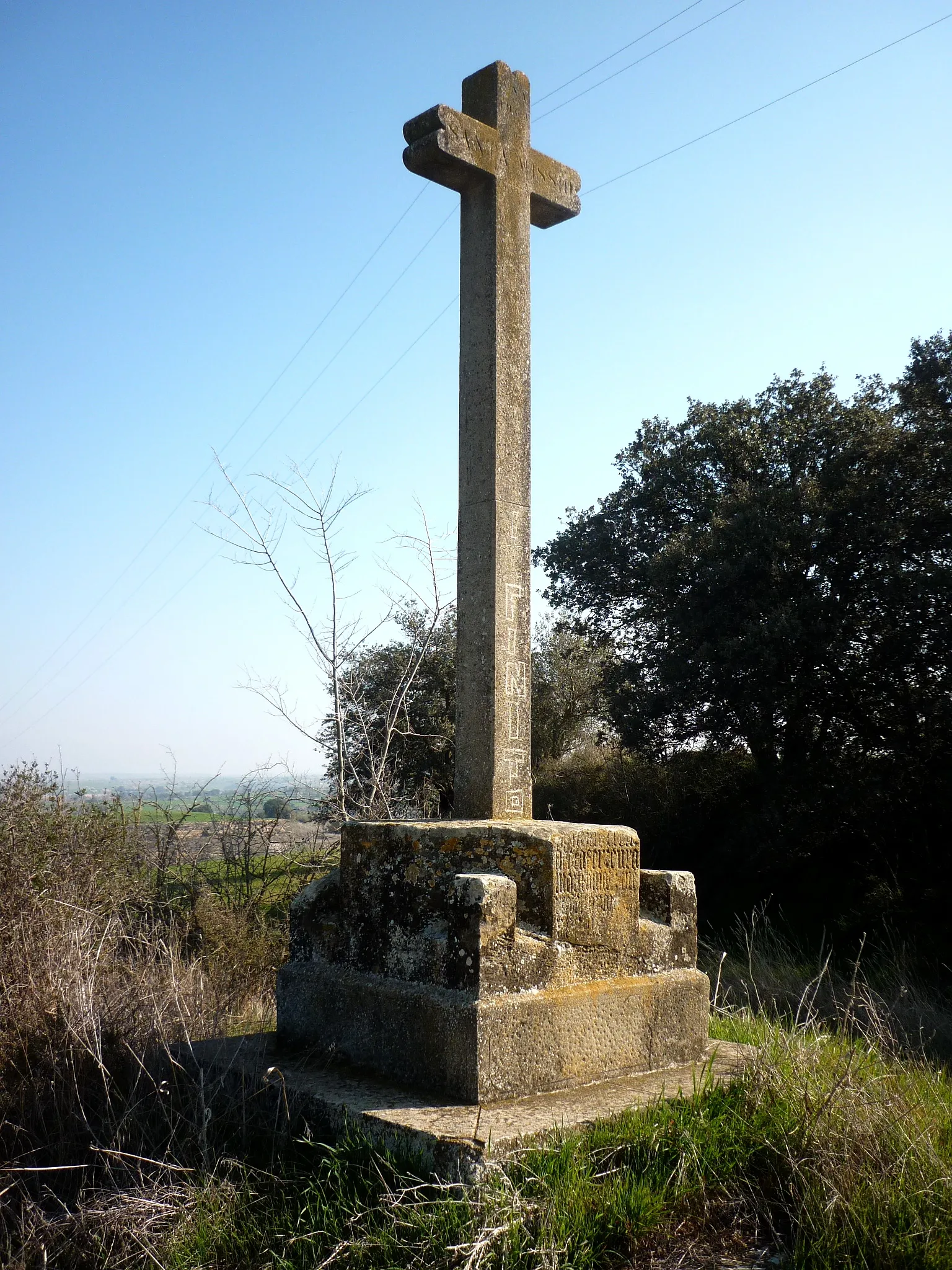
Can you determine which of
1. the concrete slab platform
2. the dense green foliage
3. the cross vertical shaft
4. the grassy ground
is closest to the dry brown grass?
the grassy ground

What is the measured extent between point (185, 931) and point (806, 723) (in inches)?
415

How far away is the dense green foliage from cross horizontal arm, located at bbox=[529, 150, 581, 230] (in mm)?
10128

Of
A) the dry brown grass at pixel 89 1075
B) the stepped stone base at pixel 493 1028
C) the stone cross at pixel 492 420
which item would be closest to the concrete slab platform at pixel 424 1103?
the stepped stone base at pixel 493 1028

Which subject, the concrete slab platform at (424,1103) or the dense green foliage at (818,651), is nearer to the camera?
the concrete slab platform at (424,1103)

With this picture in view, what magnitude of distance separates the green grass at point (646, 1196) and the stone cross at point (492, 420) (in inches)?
51.7

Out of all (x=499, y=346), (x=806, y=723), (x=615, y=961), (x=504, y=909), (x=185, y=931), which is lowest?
(x=185, y=931)

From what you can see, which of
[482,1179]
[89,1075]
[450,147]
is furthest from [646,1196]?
[450,147]

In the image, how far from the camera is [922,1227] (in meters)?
2.55

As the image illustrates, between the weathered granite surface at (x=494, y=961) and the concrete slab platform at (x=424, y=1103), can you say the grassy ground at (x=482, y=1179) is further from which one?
the weathered granite surface at (x=494, y=961)

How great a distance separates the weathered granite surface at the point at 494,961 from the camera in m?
3.21

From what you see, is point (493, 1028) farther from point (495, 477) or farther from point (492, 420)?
point (492, 420)

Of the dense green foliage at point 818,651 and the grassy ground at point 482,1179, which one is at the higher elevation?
the dense green foliage at point 818,651

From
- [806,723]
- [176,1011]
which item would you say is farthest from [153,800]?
[806,723]

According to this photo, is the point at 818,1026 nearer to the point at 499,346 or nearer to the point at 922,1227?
→ the point at 922,1227
